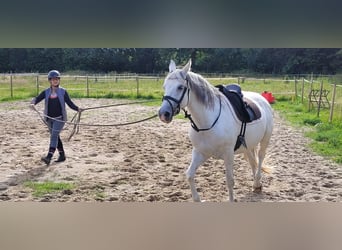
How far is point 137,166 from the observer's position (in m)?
3.18

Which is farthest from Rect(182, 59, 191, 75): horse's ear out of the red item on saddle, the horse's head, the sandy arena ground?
the red item on saddle

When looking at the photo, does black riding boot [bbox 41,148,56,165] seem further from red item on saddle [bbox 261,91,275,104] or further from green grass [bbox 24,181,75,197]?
red item on saddle [bbox 261,91,275,104]

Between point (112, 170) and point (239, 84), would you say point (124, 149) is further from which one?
point (239, 84)

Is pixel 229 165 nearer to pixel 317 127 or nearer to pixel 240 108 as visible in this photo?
pixel 240 108

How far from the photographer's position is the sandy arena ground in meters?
2.64

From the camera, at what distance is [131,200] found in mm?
2564

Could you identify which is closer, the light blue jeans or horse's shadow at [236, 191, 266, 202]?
horse's shadow at [236, 191, 266, 202]

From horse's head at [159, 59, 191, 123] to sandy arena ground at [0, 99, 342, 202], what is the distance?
74cm

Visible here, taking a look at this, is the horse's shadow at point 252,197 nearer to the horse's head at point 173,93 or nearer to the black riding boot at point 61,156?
the horse's head at point 173,93

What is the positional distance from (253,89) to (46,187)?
1.62 m

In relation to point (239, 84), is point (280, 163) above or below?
below

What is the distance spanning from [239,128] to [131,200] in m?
0.83

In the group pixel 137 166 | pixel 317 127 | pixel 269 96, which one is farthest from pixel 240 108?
pixel 317 127

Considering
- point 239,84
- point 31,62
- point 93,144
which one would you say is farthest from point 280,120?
point 31,62
